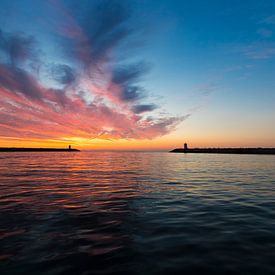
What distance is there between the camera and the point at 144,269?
511cm

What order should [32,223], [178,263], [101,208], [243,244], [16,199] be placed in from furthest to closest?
1. [16,199]
2. [101,208]
3. [32,223]
4. [243,244]
5. [178,263]

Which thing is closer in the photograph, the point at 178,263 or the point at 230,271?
the point at 230,271

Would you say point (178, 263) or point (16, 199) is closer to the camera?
point (178, 263)

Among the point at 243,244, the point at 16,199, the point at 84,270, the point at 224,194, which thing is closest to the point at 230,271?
the point at 243,244

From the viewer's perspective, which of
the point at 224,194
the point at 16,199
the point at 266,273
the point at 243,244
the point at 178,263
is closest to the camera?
the point at 266,273

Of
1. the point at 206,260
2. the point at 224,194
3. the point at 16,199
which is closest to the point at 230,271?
the point at 206,260

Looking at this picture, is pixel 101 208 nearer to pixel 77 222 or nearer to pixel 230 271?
pixel 77 222

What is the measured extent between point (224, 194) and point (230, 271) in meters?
9.95

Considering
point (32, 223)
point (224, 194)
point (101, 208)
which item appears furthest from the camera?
point (224, 194)

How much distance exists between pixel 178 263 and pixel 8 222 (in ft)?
22.8

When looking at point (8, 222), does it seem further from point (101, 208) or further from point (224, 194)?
point (224, 194)

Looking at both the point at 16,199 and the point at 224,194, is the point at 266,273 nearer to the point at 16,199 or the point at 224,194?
the point at 224,194

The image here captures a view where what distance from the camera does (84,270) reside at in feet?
16.6

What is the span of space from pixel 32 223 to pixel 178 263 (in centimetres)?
601
